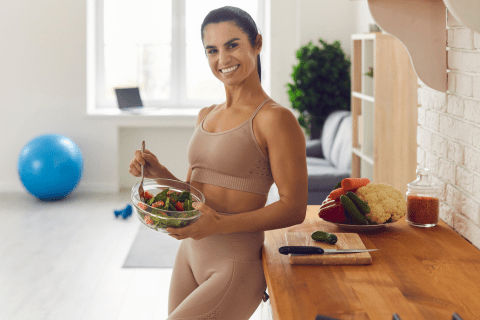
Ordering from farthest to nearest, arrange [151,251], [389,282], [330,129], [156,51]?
[156,51], [330,129], [151,251], [389,282]

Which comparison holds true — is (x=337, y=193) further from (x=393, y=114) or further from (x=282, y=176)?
(x=393, y=114)

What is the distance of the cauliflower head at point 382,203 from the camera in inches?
57.6

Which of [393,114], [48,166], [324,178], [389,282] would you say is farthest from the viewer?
[48,166]

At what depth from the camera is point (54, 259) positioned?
11.5ft

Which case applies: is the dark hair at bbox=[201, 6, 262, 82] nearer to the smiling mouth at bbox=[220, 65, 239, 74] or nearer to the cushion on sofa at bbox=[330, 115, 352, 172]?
the smiling mouth at bbox=[220, 65, 239, 74]

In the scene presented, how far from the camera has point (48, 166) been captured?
486cm

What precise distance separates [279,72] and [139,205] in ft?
14.8

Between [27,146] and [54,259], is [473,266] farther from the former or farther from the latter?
[27,146]

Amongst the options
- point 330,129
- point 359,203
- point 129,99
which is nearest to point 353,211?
point 359,203

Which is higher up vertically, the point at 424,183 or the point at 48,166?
the point at 424,183

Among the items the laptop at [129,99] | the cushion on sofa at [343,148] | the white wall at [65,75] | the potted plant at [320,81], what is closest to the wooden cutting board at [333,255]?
the cushion on sofa at [343,148]

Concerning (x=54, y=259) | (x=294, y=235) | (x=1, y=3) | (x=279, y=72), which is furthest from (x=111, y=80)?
(x=294, y=235)

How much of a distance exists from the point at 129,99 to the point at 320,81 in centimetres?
203

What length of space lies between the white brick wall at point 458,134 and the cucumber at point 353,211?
254mm
